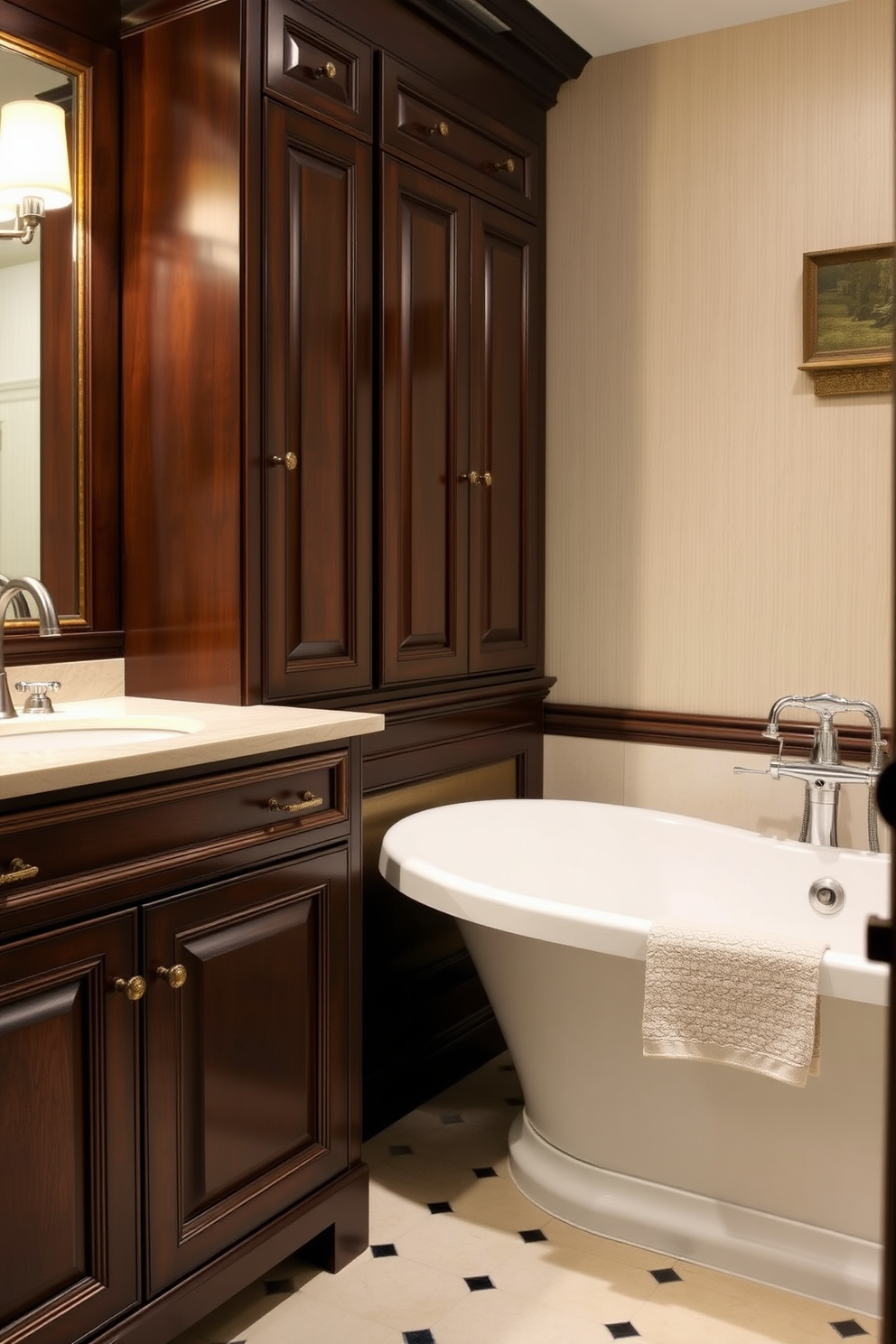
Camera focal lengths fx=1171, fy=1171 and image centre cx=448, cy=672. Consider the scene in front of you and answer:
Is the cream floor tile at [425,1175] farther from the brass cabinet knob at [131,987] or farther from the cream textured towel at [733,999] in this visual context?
the brass cabinet knob at [131,987]

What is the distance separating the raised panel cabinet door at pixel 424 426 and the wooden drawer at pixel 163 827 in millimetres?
600

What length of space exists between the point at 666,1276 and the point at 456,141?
233cm

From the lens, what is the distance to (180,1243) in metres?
1.64

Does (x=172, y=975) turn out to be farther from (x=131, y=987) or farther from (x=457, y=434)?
(x=457, y=434)

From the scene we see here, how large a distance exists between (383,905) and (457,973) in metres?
0.38

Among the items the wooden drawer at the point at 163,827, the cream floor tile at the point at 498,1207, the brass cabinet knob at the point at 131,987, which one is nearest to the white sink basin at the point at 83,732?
the wooden drawer at the point at 163,827

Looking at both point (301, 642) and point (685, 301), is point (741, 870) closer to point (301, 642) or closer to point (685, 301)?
point (301, 642)

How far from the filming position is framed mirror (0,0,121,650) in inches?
82.4

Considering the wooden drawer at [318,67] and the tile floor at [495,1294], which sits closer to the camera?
the tile floor at [495,1294]

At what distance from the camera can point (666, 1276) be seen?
1.98m

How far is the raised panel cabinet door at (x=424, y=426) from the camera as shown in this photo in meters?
2.44

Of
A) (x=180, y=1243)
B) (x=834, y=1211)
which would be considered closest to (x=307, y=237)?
(x=180, y=1243)

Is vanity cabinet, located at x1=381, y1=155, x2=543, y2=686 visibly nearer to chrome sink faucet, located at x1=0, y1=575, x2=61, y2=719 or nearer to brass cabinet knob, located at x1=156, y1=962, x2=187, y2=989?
chrome sink faucet, located at x1=0, y1=575, x2=61, y2=719

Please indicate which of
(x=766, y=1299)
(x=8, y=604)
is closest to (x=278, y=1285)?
(x=766, y=1299)
